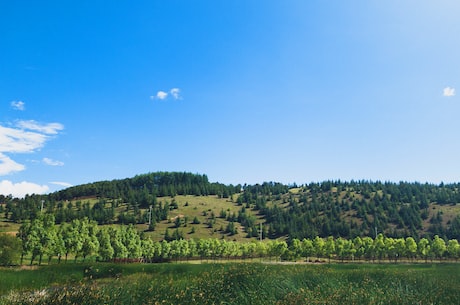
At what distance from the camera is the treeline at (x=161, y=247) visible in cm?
6156

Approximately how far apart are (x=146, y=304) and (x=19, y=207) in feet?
556

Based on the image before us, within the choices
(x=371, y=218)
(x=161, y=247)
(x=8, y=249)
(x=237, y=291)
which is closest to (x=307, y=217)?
(x=371, y=218)

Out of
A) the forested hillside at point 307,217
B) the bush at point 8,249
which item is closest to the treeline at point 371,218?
the forested hillside at point 307,217

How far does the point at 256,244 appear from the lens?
11544 centimetres

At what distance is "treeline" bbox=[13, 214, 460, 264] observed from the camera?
61.6 m

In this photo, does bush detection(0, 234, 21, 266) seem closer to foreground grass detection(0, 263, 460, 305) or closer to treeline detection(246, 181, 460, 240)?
foreground grass detection(0, 263, 460, 305)

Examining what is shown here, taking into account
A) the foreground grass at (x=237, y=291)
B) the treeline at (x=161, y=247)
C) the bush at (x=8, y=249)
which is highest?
the foreground grass at (x=237, y=291)

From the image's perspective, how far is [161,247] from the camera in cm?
9750

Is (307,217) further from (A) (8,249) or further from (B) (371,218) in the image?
(A) (8,249)

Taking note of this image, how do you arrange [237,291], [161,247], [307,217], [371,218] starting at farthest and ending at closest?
[307,217] → [371,218] → [161,247] → [237,291]

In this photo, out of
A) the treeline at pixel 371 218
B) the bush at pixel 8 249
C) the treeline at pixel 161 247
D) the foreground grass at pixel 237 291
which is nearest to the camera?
the foreground grass at pixel 237 291

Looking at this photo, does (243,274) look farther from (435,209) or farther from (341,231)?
(435,209)

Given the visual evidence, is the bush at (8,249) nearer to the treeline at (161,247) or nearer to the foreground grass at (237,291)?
the treeline at (161,247)

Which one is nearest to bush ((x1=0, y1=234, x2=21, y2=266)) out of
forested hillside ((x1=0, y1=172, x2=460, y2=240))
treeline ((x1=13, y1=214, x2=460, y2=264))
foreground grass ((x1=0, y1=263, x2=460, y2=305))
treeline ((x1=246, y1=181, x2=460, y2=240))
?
treeline ((x1=13, y1=214, x2=460, y2=264))
